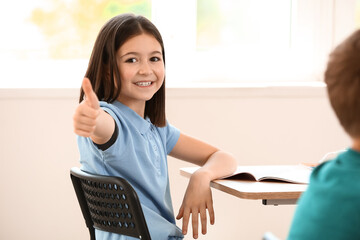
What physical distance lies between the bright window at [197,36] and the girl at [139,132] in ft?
4.12

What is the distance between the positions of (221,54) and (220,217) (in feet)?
2.89

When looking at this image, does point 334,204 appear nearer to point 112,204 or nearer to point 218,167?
point 112,204

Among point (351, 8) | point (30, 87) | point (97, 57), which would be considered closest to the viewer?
point (97, 57)

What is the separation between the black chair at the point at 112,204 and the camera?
5.21 ft

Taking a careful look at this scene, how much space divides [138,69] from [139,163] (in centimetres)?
32

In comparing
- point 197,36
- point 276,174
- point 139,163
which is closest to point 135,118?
point 139,163

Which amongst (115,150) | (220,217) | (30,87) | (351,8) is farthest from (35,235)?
(351,8)

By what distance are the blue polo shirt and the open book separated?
24 cm

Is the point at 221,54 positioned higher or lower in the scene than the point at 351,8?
lower

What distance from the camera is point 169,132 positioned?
85.7 inches

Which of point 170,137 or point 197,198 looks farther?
point 170,137

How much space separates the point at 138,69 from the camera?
77.6 inches

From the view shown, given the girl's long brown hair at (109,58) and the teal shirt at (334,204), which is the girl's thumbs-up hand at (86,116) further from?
the teal shirt at (334,204)

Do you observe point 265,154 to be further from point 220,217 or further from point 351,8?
point 351,8
